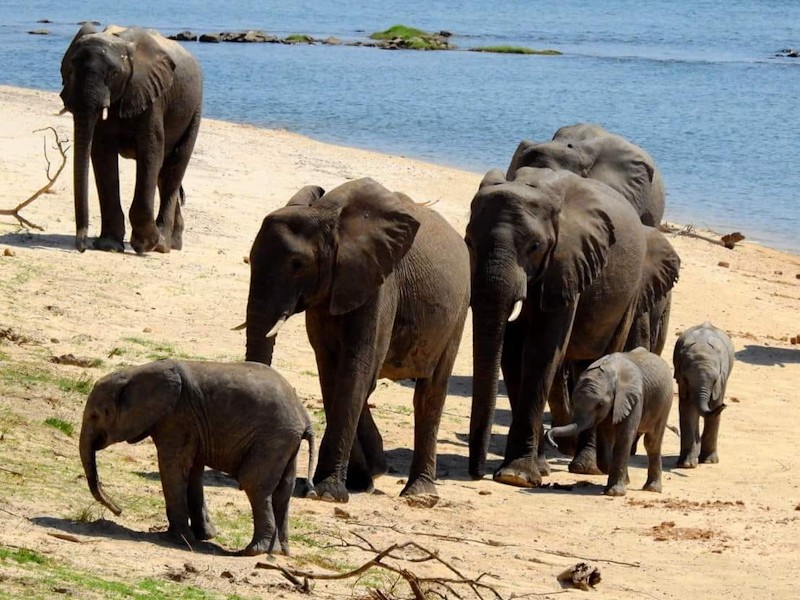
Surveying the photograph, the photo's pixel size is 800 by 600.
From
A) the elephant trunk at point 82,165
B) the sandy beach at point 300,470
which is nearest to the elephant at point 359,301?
the sandy beach at point 300,470

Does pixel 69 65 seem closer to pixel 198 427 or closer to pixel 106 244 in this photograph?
pixel 106 244

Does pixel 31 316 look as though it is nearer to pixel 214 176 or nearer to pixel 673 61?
pixel 214 176

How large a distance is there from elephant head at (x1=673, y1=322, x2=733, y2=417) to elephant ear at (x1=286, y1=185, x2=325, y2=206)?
4.07 meters

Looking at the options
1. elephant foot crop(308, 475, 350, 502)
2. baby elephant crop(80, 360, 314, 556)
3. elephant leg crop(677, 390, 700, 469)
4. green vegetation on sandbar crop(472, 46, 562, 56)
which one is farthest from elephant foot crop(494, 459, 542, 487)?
green vegetation on sandbar crop(472, 46, 562, 56)

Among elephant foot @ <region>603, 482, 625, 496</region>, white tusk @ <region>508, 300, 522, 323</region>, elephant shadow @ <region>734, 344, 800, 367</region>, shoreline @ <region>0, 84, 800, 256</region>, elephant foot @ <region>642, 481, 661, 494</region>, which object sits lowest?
shoreline @ <region>0, 84, 800, 256</region>

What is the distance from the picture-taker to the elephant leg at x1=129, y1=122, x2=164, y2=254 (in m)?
16.3

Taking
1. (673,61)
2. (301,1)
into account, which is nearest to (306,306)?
(673,61)

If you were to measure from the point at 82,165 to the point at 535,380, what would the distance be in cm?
614

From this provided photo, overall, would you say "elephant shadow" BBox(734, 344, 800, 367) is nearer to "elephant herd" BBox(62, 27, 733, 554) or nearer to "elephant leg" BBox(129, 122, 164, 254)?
"elephant herd" BBox(62, 27, 733, 554)

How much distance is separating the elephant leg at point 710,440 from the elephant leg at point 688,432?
91 mm

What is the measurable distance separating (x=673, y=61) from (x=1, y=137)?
46445 mm

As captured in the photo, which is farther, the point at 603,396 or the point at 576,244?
the point at 576,244

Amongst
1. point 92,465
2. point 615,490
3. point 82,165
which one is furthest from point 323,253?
point 82,165

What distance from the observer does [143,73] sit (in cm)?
1611
